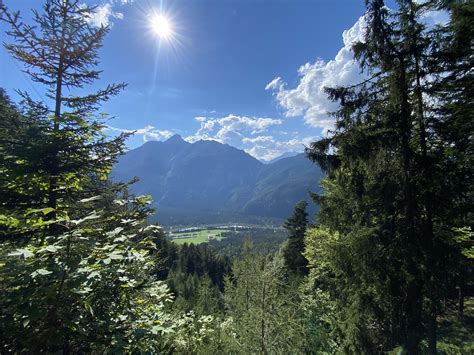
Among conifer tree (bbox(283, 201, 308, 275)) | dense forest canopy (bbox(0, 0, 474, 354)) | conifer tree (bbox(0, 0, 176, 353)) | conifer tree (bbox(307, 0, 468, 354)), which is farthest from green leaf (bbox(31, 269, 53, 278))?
conifer tree (bbox(283, 201, 308, 275))

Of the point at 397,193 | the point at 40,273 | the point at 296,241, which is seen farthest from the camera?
the point at 296,241

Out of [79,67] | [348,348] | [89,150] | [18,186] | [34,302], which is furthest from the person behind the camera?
[348,348]

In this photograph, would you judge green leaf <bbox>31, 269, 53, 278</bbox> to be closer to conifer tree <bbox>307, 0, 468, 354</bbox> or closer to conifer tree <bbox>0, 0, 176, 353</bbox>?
conifer tree <bbox>0, 0, 176, 353</bbox>

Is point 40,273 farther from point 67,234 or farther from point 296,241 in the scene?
point 296,241

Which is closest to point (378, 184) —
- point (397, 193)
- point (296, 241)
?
point (397, 193)

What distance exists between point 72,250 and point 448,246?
332 inches

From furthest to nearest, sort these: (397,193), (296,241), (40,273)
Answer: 1. (296,241)
2. (397,193)
3. (40,273)

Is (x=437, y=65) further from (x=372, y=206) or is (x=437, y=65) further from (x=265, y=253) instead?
(x=265, y=253)

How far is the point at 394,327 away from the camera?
772cm

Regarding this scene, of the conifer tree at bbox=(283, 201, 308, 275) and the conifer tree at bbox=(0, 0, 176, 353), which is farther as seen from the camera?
the conifer tree at bbox=(283, 201, 308, 275)

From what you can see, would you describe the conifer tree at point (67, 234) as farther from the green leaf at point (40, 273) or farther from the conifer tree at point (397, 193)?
the conifer tree at point (397, 193)

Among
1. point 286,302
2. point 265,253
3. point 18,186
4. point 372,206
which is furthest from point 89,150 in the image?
point 372,206

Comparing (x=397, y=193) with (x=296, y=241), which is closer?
(x=397, y=193)

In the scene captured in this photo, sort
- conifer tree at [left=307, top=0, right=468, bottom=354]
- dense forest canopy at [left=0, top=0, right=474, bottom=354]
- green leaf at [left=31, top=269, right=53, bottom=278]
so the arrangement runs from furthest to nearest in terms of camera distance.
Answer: conifer tree at [left=307, top=0, right=468, bottom=354] < dense forest canopy at [left=0, top=0, right=474, bottom=354] < green leaf at [left=31, top=269, right=53, bottom=278]
